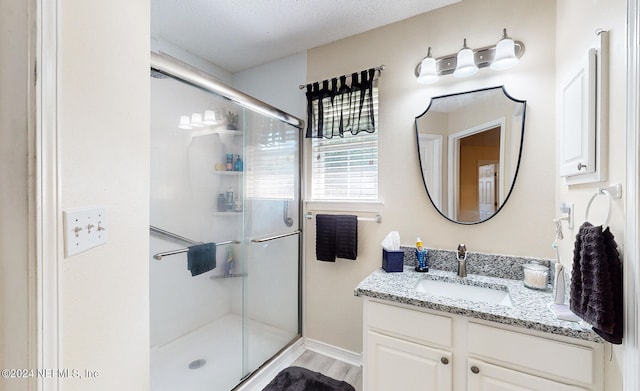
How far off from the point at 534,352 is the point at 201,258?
1.75 meters

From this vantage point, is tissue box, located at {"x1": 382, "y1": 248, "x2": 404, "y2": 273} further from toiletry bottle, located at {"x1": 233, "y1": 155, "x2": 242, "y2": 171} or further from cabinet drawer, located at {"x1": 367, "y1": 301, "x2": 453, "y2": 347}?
toiletry bottle, located at {"x1": 233, "y1": 155, "x2": 242, "y2": 171}

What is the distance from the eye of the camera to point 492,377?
1.09 meters

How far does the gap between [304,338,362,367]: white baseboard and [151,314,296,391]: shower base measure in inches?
7.0

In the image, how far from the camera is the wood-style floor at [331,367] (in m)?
1.81

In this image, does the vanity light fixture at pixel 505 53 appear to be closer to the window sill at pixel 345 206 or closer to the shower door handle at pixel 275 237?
the window sill at pixel 345 206

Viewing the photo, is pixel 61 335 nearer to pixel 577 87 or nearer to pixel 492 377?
pixel 492 377

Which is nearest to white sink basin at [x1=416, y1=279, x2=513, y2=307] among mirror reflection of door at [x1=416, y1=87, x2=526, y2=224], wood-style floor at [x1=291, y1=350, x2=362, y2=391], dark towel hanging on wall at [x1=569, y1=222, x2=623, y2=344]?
mirror reflection of door at [x1=416, y1=87, x2=526, y2=224]

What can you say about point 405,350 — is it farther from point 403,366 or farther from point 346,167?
point 346,167

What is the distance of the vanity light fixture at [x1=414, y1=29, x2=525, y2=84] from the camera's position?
1446 mm

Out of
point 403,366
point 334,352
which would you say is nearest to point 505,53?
point 403,366

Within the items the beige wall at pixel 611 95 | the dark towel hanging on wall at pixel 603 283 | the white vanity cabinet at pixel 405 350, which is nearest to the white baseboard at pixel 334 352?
the white vanity cabinet at pixel 405 350

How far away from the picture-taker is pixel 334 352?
2082 millimetres

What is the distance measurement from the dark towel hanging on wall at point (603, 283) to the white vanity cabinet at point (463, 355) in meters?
0.21

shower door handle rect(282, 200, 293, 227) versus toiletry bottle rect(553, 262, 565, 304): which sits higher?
shower door handle rect(282, 200, 293, 227)
